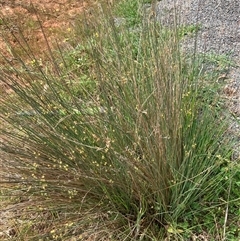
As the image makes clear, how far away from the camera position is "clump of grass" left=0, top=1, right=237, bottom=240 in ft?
6.50

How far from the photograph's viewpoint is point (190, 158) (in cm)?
206

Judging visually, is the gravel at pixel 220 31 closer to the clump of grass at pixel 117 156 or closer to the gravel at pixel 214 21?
the gravel at pixel 214 21

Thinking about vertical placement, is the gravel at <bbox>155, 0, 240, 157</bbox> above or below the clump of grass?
below

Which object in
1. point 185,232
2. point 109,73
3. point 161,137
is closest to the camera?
point 161,137

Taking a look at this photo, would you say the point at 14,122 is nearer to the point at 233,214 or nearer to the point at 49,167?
the point at 49,167

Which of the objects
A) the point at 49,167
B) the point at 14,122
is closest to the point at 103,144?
the point at 49,167

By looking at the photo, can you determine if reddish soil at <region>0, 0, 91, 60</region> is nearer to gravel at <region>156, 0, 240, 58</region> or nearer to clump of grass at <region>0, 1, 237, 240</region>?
gravel at <region>156, 0, 240, 58</region>

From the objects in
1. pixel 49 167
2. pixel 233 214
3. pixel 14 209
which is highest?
pixel 49 167

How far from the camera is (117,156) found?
74.5 inches

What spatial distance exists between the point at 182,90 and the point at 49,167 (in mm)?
719

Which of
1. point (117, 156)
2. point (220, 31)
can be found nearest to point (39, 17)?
point (220, 31)

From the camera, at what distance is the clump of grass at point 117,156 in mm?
1980

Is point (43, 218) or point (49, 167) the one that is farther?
point (43, 218)

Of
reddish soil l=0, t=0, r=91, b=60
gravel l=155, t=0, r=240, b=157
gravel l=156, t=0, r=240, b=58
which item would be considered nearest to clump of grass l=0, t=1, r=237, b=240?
gravel l=155, t=0, r=240, b=157
